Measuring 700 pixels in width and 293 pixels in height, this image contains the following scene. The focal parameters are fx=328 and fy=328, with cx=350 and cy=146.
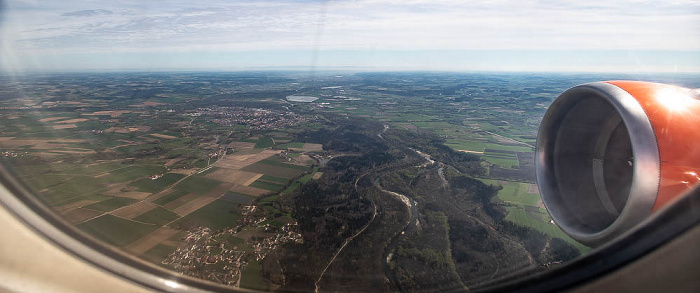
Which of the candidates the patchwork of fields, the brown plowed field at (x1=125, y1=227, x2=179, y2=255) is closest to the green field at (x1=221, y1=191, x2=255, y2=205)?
the patchwork of fields

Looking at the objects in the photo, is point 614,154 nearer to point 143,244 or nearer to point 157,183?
point 143,244

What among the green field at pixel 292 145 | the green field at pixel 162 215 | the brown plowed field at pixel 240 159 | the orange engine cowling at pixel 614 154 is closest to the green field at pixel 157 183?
the green field at pixel 162 215

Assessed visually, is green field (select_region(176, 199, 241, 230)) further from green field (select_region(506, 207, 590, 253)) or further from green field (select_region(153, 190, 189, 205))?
green field (select_region(506, 207, 590, 253))

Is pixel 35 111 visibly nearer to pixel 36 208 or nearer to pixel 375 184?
pixel 36 208

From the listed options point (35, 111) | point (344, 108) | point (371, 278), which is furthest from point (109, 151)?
point (344, 108)

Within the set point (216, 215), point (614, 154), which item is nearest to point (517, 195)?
point (216, 215)

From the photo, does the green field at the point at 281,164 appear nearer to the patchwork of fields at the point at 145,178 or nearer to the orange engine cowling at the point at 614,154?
the patchwork of fields at the point at 145,178
